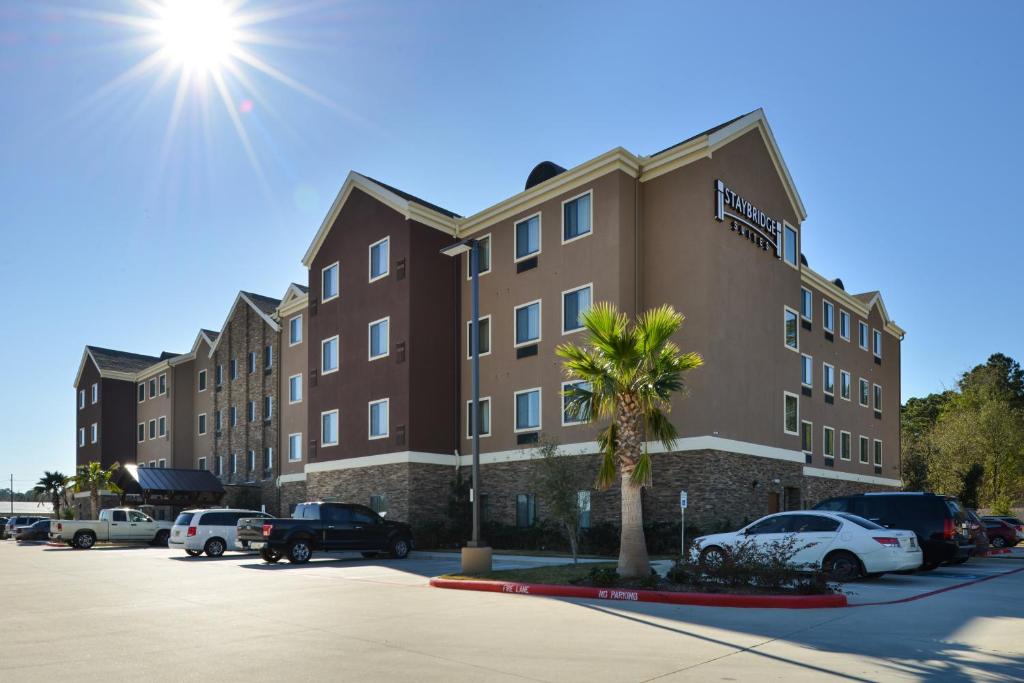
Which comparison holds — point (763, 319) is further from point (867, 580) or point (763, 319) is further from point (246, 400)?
point (246, 400)

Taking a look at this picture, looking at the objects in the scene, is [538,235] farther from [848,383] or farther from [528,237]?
[848,383]

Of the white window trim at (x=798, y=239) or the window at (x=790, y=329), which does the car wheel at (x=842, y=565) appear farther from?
the white window trim at (x=798, y=239)

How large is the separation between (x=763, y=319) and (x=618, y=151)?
8.39m

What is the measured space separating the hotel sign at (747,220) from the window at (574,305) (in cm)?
505

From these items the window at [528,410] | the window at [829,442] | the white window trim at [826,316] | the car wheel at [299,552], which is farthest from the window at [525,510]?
the white window trim at [826,316]

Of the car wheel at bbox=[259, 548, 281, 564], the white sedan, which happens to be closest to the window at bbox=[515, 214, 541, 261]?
the car wheel at bbox=[259, 548, 281, 564]

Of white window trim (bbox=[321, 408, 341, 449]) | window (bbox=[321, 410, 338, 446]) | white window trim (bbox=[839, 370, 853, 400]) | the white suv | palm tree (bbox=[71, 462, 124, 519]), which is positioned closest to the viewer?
the white suv

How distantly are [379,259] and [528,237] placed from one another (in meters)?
7.01

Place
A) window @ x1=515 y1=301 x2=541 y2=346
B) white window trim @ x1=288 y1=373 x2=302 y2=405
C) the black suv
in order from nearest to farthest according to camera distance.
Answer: the black suv, window @ x1=515 y1=301 x2=541 y2=346, white window trim @ x1=288 y1=373 x2=302 y2=405

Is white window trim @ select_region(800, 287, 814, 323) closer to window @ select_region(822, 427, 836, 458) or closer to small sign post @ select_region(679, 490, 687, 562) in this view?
window @ select_region(822, 427, 836, 458)

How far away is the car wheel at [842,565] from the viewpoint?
1709cm

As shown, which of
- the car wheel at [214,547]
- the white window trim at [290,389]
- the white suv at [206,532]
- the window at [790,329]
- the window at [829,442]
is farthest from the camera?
the white window trim at [290,389]

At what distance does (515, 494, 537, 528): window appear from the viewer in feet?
103

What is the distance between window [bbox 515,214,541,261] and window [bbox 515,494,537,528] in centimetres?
893
